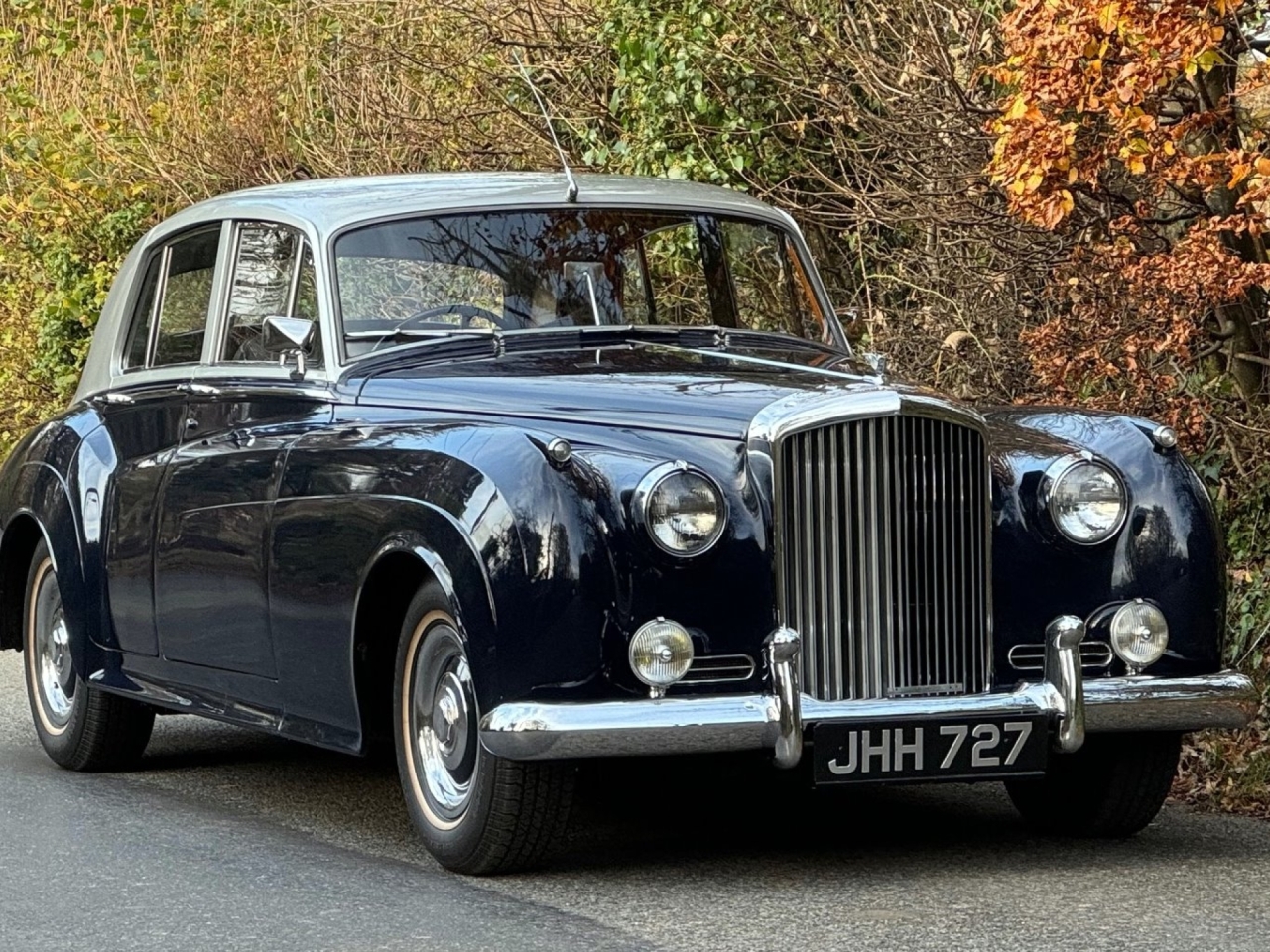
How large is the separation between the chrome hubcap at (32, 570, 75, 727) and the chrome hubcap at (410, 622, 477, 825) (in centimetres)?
266

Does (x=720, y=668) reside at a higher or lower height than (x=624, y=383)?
lower

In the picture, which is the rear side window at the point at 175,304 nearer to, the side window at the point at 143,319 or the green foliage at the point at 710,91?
the side window at the point at 143,319

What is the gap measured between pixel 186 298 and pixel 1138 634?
370 cm

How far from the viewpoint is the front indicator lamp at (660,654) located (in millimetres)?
5676

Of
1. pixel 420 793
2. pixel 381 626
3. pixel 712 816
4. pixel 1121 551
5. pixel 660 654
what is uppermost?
pixel 1121 551

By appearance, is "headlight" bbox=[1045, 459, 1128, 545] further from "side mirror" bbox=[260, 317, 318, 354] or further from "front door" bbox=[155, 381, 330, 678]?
"side mirror" bbox=[260, 317, 318, 354]

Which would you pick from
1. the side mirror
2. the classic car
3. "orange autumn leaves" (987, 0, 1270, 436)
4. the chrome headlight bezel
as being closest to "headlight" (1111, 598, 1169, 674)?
the classic car

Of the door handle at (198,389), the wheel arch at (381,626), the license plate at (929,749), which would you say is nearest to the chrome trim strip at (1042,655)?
the license plate at (929,749)

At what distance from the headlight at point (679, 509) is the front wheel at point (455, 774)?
1.93 ft

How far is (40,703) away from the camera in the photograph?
28.6ft

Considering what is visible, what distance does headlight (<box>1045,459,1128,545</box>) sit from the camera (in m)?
6.17

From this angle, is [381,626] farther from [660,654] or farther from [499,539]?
[660,654]

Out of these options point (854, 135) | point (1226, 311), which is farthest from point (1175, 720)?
point (854, 135)

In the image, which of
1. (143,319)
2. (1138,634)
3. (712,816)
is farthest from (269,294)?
(1138,634)
